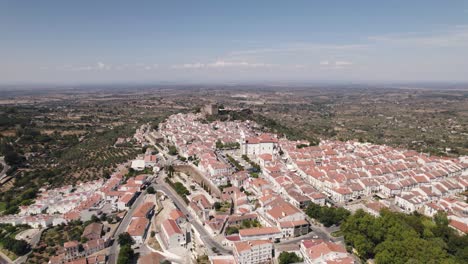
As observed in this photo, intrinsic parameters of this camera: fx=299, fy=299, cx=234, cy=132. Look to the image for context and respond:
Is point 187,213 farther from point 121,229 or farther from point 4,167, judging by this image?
point 4,167

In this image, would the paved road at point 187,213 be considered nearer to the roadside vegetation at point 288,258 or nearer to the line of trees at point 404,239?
the roadside vegetation at point 288,258

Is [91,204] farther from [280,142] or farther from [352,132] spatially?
[352,132]

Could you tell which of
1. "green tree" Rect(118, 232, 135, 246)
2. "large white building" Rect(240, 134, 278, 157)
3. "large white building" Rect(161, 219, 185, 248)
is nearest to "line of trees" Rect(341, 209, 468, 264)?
"large white building" Rect(161, 219, 185, 248)

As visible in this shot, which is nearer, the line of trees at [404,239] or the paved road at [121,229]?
the line of trees at [404,239]

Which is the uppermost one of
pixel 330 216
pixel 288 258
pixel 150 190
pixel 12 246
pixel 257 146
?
pixel 257 146

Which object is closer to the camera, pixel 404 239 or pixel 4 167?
pixel 404 239

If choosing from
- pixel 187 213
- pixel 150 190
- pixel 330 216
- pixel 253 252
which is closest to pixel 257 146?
pixel 150 190

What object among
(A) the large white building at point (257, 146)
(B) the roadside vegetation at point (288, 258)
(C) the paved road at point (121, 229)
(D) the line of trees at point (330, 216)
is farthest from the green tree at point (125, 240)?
(A) the large white building at point (257, 146)
